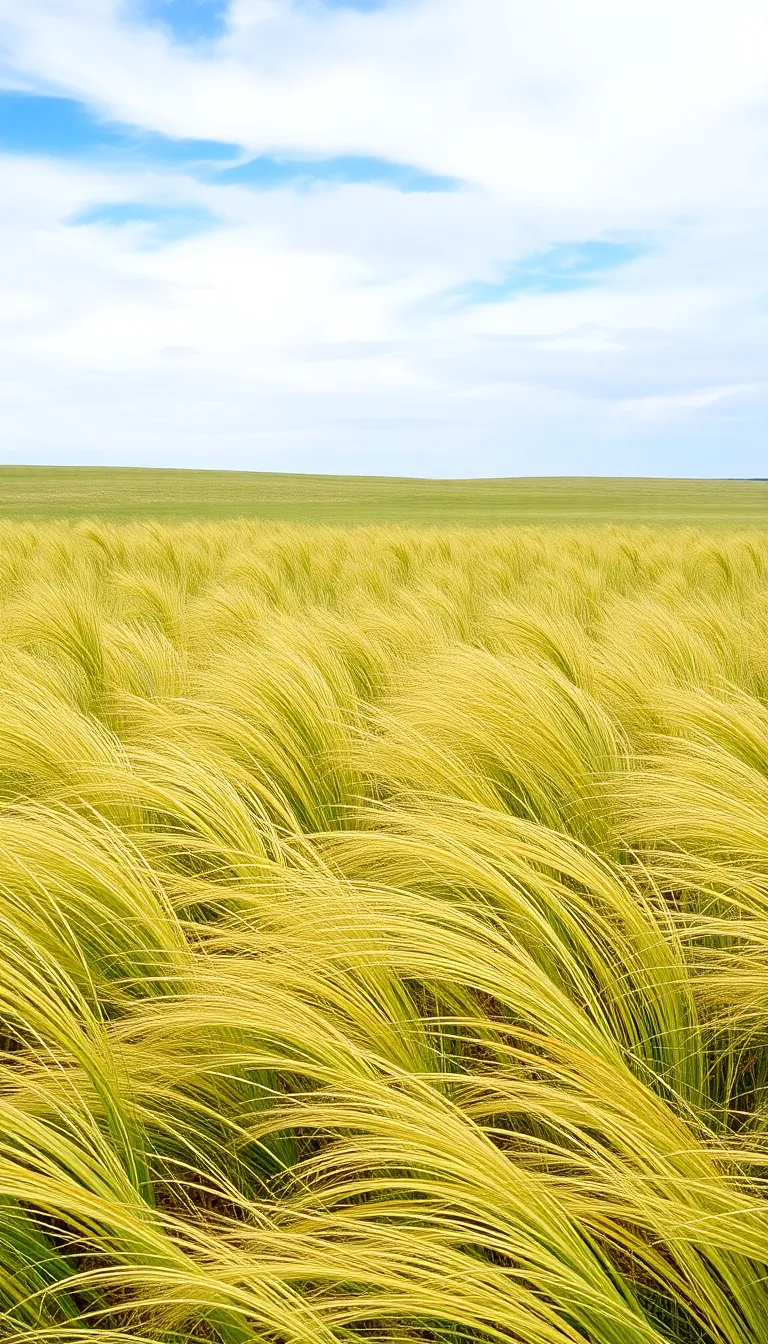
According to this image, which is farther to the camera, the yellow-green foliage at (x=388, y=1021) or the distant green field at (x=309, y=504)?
the distant green field at (x=309, y=504)

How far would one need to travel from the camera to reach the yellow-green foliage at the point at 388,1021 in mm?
780

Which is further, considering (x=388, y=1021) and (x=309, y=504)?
(x=309, y=504)

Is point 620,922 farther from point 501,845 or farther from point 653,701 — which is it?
point 653,701

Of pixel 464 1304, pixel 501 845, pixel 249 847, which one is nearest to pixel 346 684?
pixel 249 847

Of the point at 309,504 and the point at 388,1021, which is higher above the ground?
the point at 309,504

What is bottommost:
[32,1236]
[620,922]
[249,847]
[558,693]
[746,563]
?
[32,1236]

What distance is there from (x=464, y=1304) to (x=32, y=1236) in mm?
479

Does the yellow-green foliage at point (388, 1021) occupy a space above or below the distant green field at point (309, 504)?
below

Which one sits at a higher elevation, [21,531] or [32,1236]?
[21,531]

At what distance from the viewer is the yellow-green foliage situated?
78 cm

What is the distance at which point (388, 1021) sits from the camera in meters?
1.11

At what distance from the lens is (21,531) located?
9.07 meters

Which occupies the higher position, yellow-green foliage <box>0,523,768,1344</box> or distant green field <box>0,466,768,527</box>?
distant green field <box>0,466,768,527</box>

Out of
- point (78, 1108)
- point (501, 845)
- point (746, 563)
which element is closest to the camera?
point (78, 1108)
